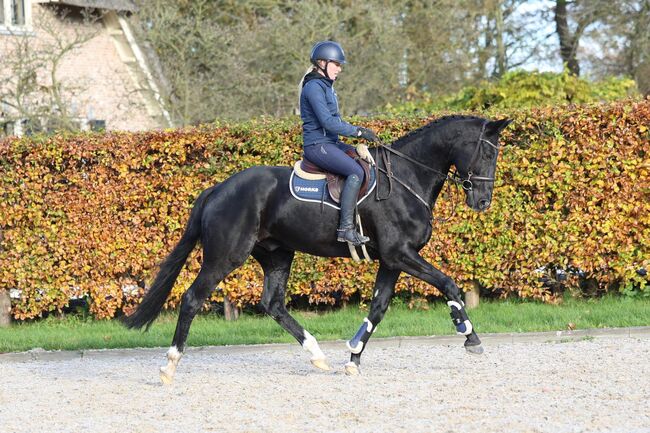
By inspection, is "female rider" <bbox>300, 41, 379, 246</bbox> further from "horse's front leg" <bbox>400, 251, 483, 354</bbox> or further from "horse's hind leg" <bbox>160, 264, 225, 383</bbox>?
"horse's hind leg" <bbox>160, 264, 225, 383</bbox>

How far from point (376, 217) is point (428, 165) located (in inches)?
25.9

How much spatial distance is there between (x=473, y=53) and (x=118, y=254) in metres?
22.6

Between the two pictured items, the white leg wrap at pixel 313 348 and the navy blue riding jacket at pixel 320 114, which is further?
the white leg wrap at pixel 313 348

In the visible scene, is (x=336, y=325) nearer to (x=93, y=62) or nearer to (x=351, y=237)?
(x=351, y=237)

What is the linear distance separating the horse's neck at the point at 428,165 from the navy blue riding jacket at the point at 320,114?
57cm

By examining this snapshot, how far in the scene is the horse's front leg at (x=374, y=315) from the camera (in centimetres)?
865

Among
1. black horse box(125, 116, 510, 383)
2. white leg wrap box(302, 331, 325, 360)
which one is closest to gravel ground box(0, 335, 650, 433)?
white leg wrap box(302, 331, 325, 360)

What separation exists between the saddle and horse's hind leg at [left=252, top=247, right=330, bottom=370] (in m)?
0.94

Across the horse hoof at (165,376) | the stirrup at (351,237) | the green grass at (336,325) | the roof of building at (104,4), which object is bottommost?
the green grass at (336,325)

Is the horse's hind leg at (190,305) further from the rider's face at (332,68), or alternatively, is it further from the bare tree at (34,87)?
the bare tree at (34,87)

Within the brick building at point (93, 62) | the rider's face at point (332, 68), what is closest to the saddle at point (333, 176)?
the rider's face at point (332, 68)

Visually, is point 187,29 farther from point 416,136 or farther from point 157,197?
point 416,136

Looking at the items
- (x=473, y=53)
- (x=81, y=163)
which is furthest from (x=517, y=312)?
(x=473, y=53)

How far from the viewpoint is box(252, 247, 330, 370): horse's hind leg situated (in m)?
8.81
